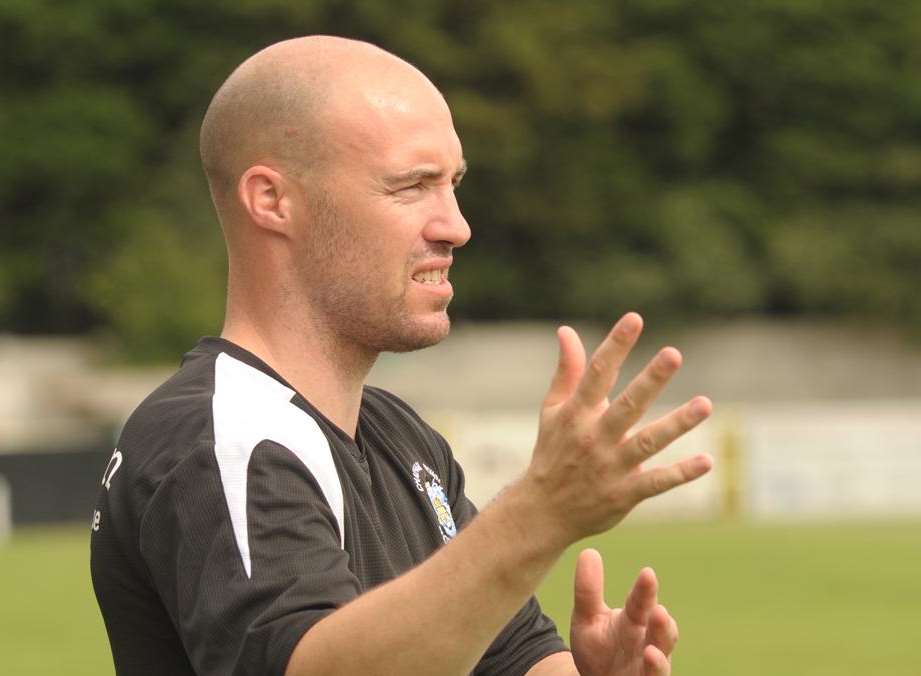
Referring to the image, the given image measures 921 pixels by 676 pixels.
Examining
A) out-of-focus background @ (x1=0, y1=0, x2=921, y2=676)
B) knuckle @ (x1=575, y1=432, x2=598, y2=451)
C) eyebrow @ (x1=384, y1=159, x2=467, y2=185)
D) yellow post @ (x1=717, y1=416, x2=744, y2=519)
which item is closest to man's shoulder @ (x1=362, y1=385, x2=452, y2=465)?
eyebrow @ (x1=384, y1=159, x2=467, y2=185)

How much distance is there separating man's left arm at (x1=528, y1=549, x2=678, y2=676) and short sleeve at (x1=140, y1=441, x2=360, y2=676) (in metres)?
0.60

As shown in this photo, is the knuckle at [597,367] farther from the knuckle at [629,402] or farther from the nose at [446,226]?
the nose at [446,226]

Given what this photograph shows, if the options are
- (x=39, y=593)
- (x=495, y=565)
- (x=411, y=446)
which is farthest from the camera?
(x=39, y=593)

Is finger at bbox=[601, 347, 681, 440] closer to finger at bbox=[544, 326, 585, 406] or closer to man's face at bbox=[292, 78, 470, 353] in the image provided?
finger at bbox=[544, 326, 585, 406]

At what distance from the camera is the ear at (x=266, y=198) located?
Answer: 3230 mm

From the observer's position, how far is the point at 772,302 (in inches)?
1783

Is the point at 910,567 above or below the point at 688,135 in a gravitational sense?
below

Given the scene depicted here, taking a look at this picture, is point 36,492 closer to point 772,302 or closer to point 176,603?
point 176,603

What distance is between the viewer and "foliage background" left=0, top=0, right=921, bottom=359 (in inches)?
1698

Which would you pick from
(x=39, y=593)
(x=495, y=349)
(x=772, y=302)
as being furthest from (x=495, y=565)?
(x=772, y=302)

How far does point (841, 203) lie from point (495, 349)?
10254 mm

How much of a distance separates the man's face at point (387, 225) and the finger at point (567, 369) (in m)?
0.61

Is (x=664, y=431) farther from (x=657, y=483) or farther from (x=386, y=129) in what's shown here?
(x=386, y=129)

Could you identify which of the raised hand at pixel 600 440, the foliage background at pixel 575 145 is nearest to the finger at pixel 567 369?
the raised hand at pixel 600 440
